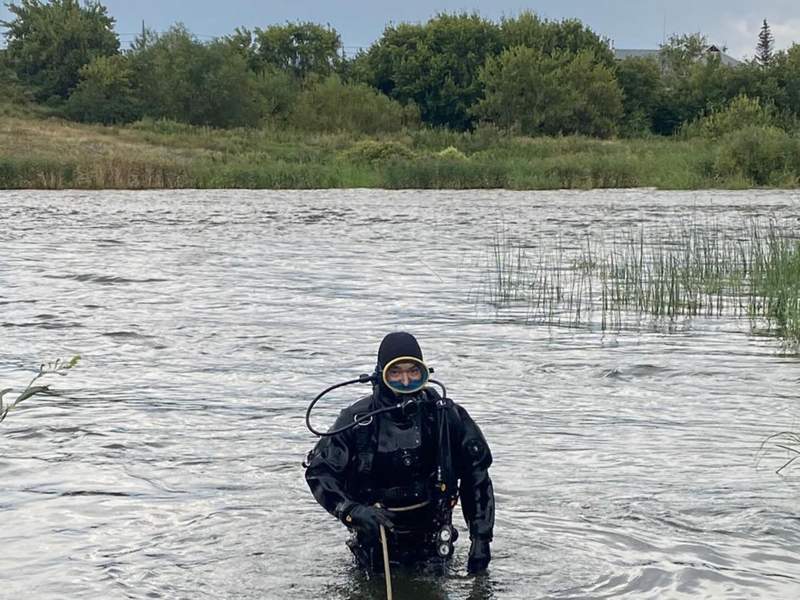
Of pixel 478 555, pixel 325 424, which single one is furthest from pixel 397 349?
pixel 325 424

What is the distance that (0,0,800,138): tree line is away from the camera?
276 feet

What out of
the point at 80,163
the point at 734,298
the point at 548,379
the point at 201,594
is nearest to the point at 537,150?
the point at 80,163

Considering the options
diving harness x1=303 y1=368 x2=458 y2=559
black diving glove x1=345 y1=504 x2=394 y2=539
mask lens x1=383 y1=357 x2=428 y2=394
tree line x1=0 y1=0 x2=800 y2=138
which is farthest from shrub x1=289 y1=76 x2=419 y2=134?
black diving glove x1=345 y1=504 x2=394 y2=539

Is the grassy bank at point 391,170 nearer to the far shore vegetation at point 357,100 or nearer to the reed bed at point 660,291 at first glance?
the far shore vegetation at point 357,100

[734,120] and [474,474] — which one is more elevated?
[734,120]

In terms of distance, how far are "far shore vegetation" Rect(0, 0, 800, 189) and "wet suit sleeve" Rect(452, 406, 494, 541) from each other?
41732mm

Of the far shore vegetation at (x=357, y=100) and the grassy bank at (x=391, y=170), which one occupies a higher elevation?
the far shore vegetation at (x=357, y=100)

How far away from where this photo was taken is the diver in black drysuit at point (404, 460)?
18.5ft

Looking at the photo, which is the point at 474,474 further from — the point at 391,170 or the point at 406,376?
the point at 391,170

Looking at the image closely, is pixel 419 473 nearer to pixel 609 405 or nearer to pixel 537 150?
pixel 609 405

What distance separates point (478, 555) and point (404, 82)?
89.0 m

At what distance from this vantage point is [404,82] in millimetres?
93188

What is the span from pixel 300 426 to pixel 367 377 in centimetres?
419

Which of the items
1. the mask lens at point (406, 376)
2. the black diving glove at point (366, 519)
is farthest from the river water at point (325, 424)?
the mask lens at point (406, 376)
